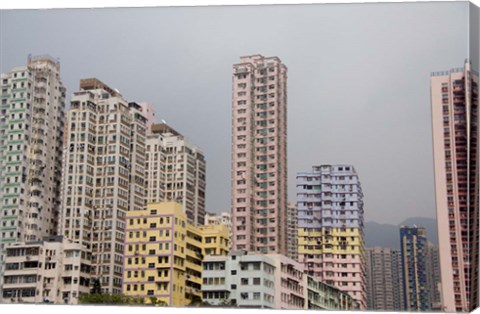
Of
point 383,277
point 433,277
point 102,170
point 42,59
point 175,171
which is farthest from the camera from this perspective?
point 102,170

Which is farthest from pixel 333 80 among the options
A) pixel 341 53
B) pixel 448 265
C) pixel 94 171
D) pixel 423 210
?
pixel 94 171

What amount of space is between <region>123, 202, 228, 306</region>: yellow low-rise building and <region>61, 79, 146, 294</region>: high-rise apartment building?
41 centimetres

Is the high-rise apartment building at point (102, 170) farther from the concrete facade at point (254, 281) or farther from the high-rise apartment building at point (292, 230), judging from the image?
the high-rise apartment building at point (292, 230)

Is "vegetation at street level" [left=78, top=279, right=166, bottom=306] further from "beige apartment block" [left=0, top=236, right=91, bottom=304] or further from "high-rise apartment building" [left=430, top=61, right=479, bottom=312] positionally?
"high-rise apartment building" [left=430, top=61, right=479, bottom=312]

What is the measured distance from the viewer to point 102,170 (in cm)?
1212

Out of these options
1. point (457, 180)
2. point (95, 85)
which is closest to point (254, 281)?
point (457, 180)

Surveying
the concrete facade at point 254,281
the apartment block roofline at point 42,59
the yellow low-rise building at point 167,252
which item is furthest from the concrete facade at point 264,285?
the apartment block roofline at point 42,59

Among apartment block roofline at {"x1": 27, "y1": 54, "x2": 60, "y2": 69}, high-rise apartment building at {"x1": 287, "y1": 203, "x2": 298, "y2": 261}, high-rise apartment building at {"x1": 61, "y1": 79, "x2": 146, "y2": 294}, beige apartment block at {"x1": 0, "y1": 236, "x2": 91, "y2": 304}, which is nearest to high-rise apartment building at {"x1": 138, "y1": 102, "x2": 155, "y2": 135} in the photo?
high-rise apartment building at {"x1": 61, "y1": 79, "x2": 146, "y2": 294}

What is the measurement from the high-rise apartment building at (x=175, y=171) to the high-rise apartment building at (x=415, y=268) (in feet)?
9.16

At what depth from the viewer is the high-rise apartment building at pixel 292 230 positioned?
37.2 feet

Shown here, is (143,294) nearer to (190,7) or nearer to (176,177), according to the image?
(176,177)

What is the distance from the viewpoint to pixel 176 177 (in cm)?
1191

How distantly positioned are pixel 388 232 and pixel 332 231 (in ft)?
4.64

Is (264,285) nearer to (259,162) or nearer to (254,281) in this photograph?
(254,281)
